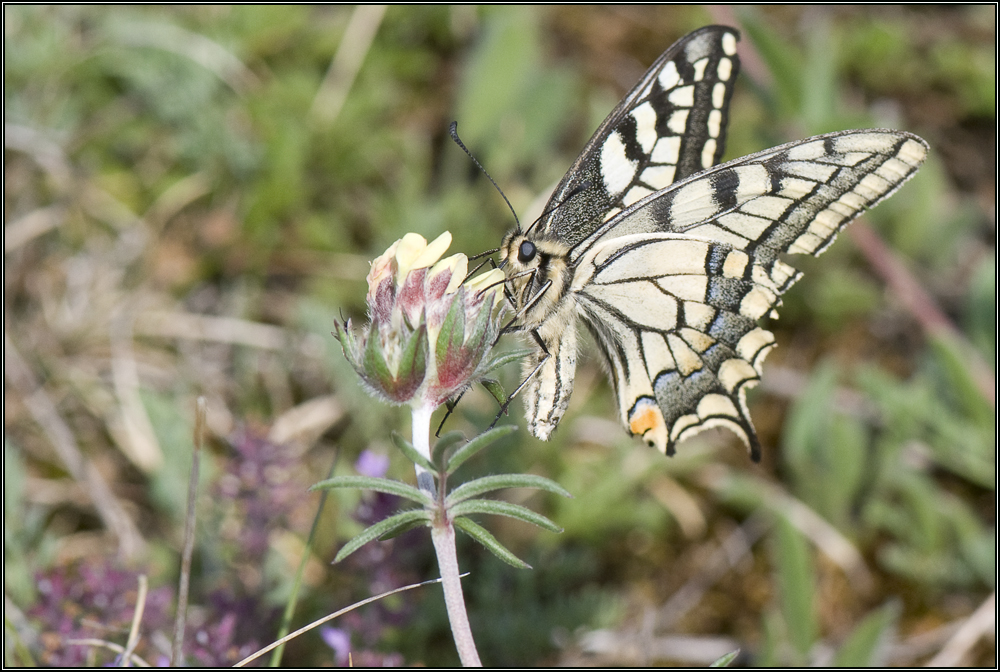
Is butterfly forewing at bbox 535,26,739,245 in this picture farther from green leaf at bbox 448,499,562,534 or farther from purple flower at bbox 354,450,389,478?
green leaf at bbox 448,499,562,534

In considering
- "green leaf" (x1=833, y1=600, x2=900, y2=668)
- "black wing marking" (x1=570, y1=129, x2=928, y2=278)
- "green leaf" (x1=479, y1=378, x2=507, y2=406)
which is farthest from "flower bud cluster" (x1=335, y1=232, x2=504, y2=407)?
"green leaf" (x1=833, y1=600, x2=900, y2=668)

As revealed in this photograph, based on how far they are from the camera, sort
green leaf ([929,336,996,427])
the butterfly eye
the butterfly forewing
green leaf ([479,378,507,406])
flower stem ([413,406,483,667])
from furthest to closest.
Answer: green leaf ([929,336,996,427]), the butterfly forewing, the butterfly eye, green leaf ([479,378,507,406]), flower stem ([413,406,483,667])

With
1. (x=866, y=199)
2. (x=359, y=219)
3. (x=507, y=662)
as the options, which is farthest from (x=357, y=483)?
(x=359, y=219)

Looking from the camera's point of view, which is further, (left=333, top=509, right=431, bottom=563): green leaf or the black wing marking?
the black wing marking

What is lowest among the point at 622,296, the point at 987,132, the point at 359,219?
the point at 622,296

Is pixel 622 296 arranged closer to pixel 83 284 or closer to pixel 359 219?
pixel 359 219

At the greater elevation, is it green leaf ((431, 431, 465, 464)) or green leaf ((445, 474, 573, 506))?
green leaf ((431, 431, 465, 464))
